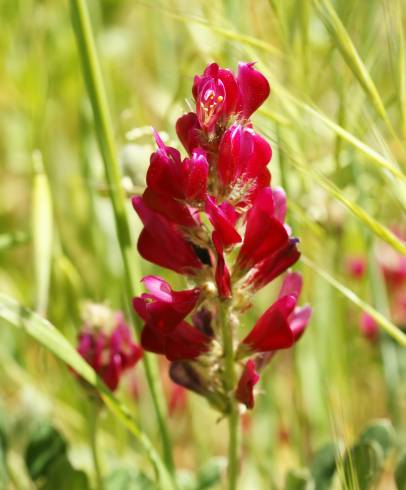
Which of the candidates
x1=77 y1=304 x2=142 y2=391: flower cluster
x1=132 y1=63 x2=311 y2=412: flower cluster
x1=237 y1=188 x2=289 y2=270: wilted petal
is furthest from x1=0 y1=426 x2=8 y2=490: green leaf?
x1=237 y1=188 x2=289 y2=270: wilted petal

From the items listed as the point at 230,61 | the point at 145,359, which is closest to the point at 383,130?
the point at 230,61

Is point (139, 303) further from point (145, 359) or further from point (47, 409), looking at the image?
point (47, 409)

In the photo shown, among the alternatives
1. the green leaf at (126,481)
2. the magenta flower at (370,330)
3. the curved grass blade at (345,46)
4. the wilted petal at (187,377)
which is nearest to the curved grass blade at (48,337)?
the wilted petal at (187,377)

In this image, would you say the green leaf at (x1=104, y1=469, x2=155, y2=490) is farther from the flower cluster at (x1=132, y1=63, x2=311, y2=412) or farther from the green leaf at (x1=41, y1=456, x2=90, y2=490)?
the flower cluster at (x1=132, y1=63, x2=311, y2=412)

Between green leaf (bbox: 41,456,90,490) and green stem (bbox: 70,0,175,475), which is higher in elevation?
green stem (bbox: 70,0,175,475)

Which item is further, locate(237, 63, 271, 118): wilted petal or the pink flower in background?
the pink flower in background

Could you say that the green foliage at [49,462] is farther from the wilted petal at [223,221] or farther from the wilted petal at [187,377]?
the wilted petal at [223,221]
